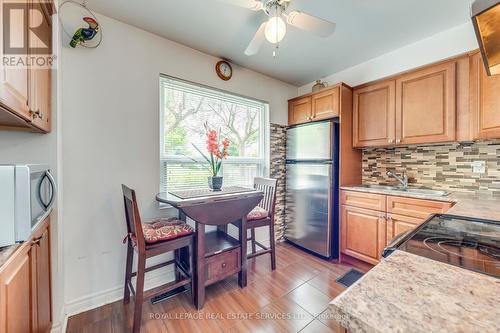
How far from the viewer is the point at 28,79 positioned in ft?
3.49

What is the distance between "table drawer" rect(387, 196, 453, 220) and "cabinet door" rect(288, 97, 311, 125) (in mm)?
1391

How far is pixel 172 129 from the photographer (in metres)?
2.21

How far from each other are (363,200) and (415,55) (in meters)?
1.61

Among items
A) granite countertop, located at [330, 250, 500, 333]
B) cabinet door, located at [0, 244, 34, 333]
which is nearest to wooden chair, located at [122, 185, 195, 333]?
cabinet door, located at [0, 244, 34, 333]

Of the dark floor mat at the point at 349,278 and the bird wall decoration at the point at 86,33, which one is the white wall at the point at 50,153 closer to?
the bird wall decoration at the point at 86,33

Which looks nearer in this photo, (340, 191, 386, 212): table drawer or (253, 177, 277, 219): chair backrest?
(340, 191, 386, 212): table drawer

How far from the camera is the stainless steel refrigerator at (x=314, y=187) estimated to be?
244 centimetres

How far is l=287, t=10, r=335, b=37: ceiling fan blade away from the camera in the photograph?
1.37 meters

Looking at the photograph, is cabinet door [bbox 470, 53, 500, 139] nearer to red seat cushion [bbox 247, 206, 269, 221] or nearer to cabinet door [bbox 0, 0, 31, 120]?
red seat cushion [bbox 247, 206, 269, 221]

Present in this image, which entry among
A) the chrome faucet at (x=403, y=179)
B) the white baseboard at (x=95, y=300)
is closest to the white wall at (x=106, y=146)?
the white baseboard at (x=95, y=300)

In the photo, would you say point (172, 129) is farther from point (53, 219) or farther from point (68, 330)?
point (68, 330)

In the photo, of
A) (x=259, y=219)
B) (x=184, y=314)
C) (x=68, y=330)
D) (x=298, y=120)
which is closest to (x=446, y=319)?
(x=184, y=314)

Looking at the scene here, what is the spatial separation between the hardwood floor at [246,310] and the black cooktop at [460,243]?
102 cm

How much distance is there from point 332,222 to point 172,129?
2.11 meters
